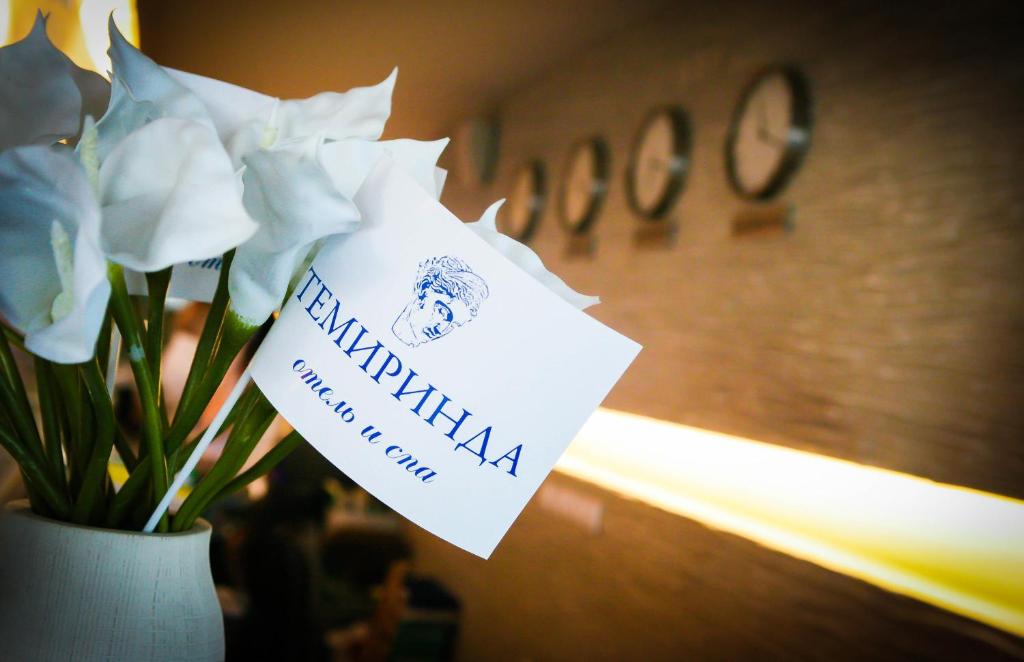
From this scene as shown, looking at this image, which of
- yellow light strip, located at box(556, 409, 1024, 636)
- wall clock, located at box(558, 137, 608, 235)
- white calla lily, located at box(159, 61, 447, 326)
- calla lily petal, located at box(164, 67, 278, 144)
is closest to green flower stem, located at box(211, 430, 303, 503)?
white calla lily, located at box(159, 61, 447, 326)

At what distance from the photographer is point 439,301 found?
47 cm

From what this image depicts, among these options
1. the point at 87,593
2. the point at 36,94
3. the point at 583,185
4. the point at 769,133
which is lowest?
the point at 87,593

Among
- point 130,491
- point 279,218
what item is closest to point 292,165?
point 279,218

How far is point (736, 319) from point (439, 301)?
2.12 m

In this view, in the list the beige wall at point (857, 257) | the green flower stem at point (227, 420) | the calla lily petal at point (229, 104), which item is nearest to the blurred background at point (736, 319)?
the beige wall at point (857, 257)

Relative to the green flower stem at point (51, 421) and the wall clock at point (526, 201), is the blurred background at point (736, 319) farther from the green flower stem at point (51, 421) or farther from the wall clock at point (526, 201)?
the green flower stem at point (51, 421)

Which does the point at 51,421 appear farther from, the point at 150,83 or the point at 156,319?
the point at 150,83

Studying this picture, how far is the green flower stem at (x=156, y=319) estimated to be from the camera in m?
0.52

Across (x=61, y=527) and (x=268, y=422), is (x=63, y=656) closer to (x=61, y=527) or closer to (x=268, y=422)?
(x=61, y=527)

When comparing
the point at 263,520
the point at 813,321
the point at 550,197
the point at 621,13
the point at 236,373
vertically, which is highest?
the point at 621,13

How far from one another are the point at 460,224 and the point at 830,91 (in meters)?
1.95

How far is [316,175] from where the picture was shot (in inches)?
16.7

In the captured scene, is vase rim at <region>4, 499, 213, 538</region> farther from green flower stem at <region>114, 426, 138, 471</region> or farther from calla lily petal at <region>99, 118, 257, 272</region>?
calla lily petal at <region>99, 118, 257, 272</region>

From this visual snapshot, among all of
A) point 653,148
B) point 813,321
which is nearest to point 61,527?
point 813,321
